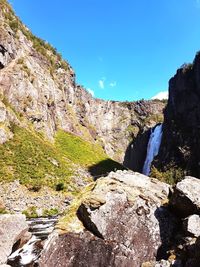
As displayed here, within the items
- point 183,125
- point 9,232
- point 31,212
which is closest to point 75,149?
point 183,125

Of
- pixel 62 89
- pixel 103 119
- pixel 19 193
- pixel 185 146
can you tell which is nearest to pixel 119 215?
pixel 19 193

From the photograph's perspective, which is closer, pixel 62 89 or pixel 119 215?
pixel 119 215

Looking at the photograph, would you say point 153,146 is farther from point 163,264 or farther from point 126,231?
point 163,264

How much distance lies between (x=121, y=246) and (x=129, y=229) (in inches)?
40.9

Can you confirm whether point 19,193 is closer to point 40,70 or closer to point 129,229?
point 129,229

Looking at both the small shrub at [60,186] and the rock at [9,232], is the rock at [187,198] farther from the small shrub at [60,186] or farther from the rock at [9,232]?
the small shrub at [60,186]

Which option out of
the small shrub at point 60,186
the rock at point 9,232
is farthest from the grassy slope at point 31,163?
the rock at point 9,232

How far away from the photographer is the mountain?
62.4 metres

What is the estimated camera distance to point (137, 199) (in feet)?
56.3

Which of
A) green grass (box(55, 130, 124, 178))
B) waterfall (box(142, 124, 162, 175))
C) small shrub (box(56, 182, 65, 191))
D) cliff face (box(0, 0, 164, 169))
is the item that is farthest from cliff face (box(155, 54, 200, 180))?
small shrub (box(56, 182, 65, 191))

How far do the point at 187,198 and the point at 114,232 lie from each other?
415 cm

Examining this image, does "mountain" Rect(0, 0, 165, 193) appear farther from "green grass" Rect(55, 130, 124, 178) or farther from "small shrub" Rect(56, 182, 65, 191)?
"small shrub" Rect(56, 182, 65, 191)

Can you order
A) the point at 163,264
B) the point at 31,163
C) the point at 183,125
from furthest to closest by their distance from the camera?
the point at 183,125 < the point at 31,163 < the point at 163,264

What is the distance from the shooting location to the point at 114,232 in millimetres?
15906
